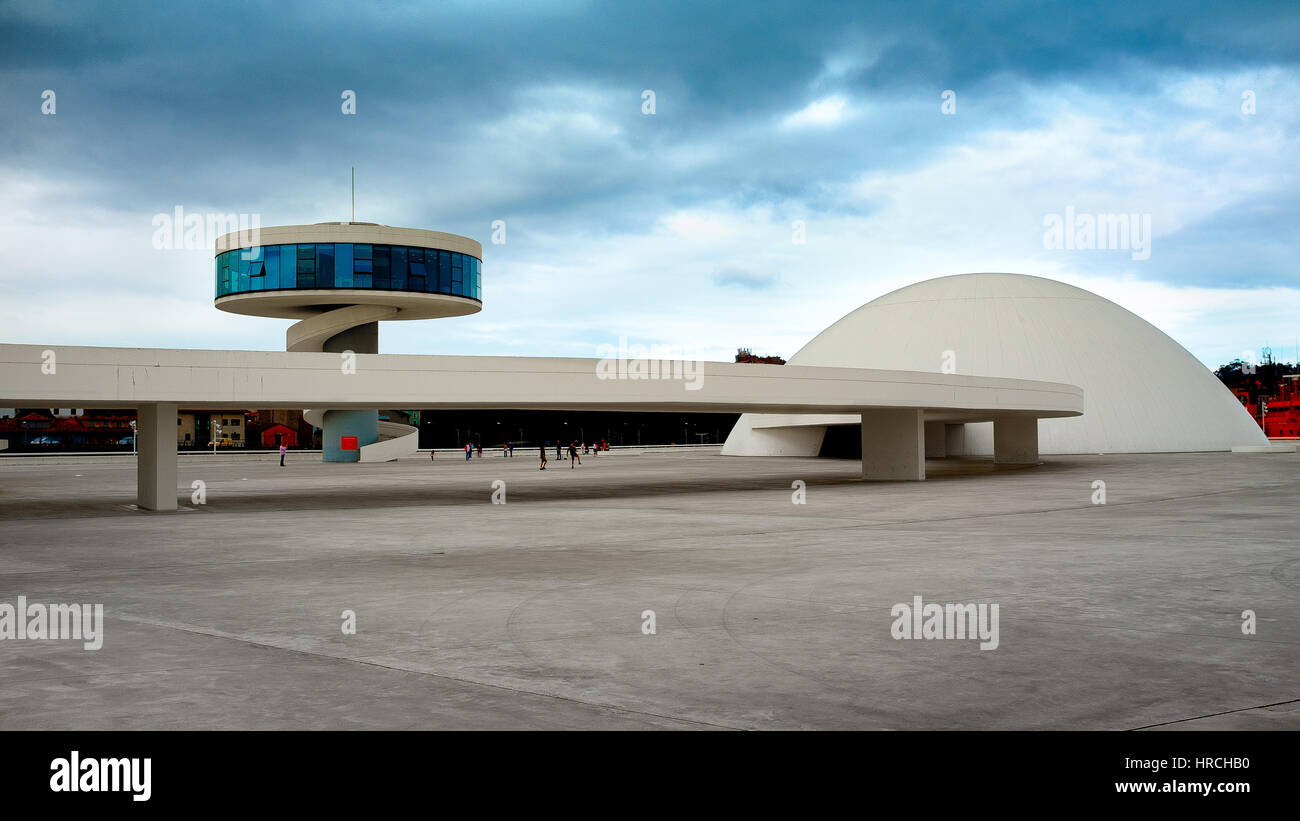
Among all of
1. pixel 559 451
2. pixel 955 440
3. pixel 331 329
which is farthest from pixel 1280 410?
pixel 331 329

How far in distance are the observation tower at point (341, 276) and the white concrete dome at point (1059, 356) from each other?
834 inches

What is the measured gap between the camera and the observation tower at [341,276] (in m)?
57.3

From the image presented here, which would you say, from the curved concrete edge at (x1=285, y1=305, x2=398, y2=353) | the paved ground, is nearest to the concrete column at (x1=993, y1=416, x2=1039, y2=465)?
the paved ground

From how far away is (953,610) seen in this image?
33.6 ft

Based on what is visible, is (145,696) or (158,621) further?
(158,621)

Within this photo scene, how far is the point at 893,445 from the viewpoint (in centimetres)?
3581

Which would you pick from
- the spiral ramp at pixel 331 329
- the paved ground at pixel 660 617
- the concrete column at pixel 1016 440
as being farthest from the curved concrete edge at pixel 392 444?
the paved ground at pixel 660 617

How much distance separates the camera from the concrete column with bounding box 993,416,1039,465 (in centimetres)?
4831

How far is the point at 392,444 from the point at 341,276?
14.7 meters

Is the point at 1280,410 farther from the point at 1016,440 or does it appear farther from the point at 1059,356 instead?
the point at 1016,440

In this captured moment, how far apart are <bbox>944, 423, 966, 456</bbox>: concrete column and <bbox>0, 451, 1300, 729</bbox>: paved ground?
3497cm
